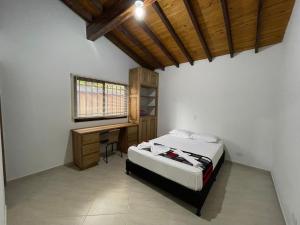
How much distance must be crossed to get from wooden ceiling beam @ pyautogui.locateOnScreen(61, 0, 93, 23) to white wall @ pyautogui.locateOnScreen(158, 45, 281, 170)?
2726 mm

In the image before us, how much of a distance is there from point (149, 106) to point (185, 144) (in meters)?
2.36

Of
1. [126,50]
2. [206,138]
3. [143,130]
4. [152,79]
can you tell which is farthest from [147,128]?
[126,50]

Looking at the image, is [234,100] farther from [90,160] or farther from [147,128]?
[90,160]

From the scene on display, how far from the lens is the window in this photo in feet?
11.0

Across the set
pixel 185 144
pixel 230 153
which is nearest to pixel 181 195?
pixel 185 144

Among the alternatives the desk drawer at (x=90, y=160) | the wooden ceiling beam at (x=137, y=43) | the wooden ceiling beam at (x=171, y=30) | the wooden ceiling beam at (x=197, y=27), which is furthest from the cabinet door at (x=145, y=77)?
the desk drawer at (x=90, y=160)

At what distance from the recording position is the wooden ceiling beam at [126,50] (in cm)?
387

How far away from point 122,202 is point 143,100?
11.4 feet

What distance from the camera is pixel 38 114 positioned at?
2.75 m

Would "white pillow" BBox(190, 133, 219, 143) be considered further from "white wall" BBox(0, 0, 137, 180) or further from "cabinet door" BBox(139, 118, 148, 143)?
"white wall" BBox(0, 0, 137, 180)

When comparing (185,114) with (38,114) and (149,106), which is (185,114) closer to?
(149,106)

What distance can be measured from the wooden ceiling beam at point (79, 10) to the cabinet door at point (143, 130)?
2891mm

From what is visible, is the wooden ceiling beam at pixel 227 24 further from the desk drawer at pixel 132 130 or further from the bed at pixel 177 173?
the desk drawer at pixel 132 130

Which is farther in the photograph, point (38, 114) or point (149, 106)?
point (149, 106)
